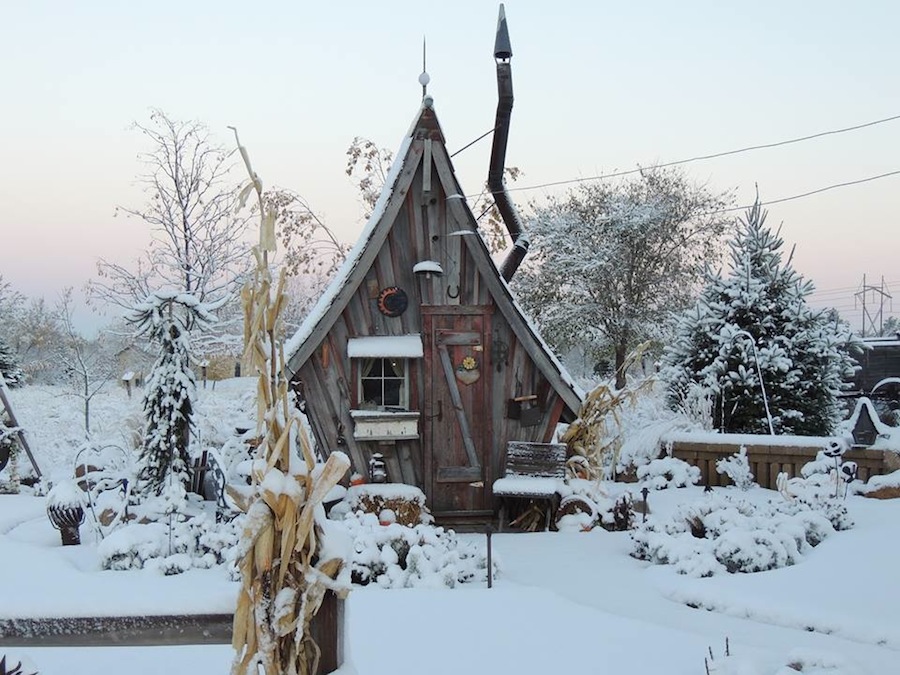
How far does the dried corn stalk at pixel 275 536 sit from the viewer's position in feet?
7.20

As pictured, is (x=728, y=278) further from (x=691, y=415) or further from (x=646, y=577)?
(x=646, y=577)

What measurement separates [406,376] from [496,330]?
1306 mm

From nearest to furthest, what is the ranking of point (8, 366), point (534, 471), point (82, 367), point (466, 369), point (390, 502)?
point (390, 502), point (534, 471), point (466, 369), point (82, 367), point (8, 366)

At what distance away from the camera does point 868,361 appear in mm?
19766

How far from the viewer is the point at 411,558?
6.64 m

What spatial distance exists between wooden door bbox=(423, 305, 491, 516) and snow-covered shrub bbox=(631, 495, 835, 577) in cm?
232

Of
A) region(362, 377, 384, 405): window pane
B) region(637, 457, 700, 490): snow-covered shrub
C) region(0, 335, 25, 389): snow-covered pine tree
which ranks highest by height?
region(0, 335, 25, 389): snow-covered pine tree

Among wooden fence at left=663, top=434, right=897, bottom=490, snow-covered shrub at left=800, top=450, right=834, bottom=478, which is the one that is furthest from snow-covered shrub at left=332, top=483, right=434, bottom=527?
snow-covered shrub at left=800, top=450, right=834, bottom=478

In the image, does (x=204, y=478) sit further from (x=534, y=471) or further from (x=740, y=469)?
(x=740, y=469)

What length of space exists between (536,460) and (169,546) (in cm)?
432

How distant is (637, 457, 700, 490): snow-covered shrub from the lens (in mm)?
10945

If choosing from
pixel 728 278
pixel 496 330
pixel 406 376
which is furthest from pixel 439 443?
pixel 728 278

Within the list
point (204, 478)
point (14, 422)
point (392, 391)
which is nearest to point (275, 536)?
point (392, 391)

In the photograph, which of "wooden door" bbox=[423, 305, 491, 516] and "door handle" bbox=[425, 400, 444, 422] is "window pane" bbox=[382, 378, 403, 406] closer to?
"wooden door" bbox=[423, 305, 491, 516]
